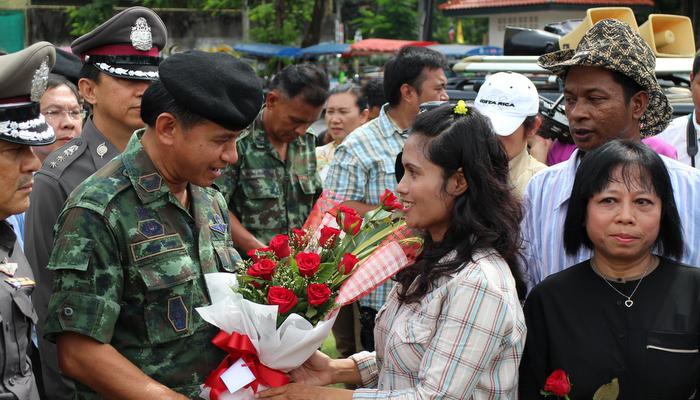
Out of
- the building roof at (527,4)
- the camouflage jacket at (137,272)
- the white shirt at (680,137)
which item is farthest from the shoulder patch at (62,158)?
the building roof at (527,4)

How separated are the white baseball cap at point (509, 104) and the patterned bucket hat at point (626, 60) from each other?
43.2 inches

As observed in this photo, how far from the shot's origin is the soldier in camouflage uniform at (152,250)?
2633 mm

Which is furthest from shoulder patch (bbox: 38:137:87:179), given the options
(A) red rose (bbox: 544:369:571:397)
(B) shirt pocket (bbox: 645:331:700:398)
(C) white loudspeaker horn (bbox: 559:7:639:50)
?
(C) white loudspeaker horn (bbox: 559:7:639:50)

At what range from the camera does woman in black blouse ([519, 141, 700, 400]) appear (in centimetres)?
270

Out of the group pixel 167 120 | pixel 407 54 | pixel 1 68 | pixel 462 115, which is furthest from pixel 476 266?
pixel 407 54

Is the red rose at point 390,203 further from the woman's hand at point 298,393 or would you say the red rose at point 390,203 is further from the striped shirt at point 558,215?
the woman's hand at point 298,393

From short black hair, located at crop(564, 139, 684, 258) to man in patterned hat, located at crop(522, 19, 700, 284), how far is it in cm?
39

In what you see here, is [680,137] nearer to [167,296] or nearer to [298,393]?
[298,393]

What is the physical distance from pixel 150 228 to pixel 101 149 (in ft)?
4.18

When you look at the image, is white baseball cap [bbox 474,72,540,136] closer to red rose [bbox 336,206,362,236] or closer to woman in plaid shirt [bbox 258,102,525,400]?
red rose [bbox 336,206,362,236]

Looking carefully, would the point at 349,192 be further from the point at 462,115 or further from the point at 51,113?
the point at 462,115

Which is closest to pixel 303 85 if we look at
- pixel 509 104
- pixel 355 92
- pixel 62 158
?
pixel 509 104

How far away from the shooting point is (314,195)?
5.66 m

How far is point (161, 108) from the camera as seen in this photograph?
280 centimetres
